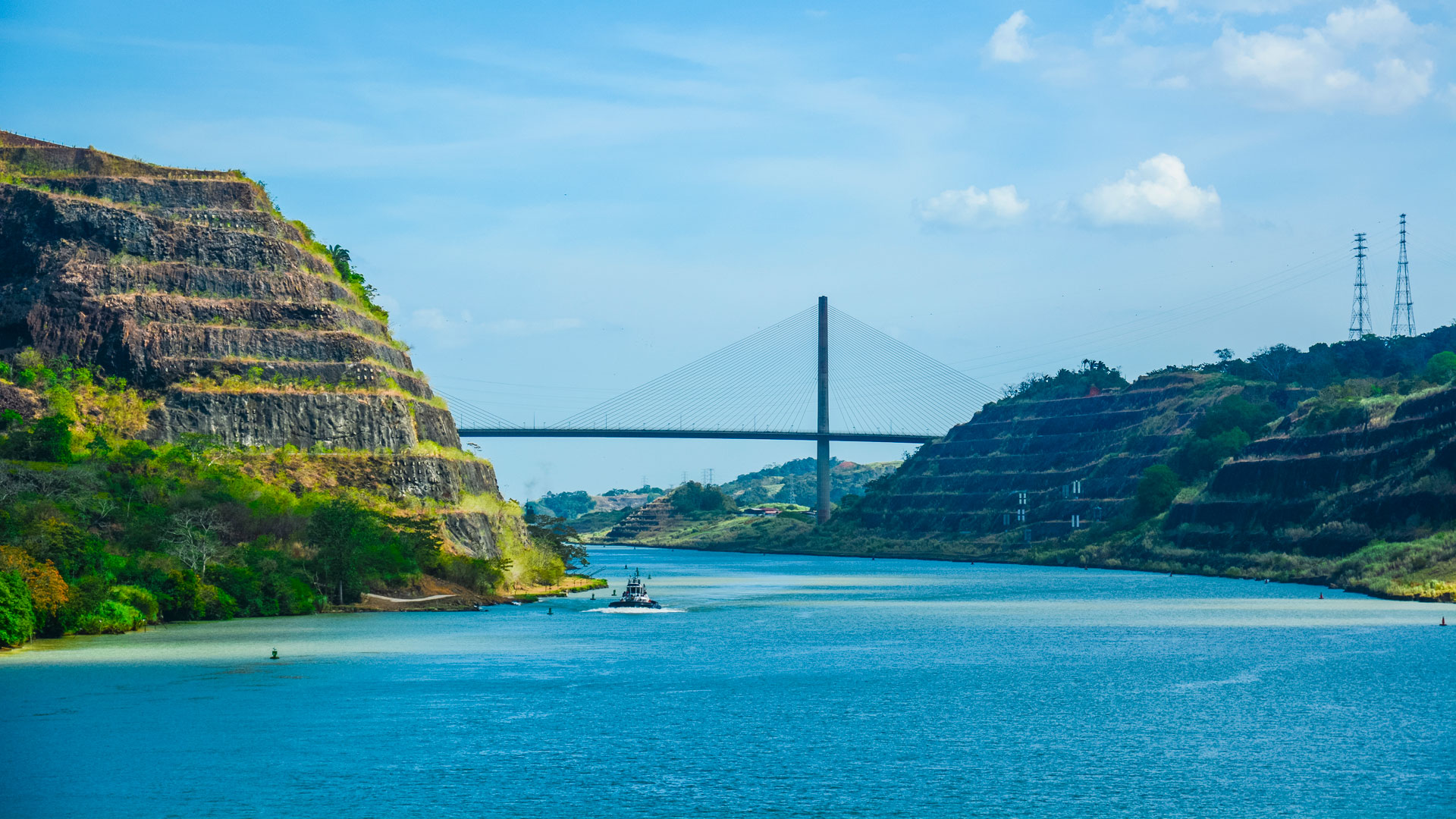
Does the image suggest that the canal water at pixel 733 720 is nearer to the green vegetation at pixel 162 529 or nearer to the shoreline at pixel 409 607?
the shoreline at pixel 409 607

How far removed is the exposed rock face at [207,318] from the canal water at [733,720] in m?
25.0

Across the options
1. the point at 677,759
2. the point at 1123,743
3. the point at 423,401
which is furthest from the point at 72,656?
the point at 423,401

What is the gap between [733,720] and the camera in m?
58.9

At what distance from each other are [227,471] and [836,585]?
72450 millimetres

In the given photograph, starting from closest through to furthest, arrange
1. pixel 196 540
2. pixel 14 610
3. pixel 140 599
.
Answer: pixel 14 610 → pixel 140 599 → pixel 196 540

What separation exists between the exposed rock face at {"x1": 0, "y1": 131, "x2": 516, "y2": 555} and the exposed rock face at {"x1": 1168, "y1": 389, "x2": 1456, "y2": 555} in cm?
8195

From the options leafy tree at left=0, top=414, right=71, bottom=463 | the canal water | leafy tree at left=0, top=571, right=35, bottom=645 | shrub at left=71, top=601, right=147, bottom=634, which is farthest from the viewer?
leafy tree at left=0, top=414, right=71, bottom=463

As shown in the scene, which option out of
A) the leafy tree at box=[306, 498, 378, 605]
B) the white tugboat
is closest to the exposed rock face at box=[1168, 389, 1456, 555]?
the white tugboat

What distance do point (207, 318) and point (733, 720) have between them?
79869mm

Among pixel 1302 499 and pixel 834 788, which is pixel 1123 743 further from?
pixel 1302 499

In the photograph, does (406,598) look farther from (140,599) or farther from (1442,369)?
(1442,369)

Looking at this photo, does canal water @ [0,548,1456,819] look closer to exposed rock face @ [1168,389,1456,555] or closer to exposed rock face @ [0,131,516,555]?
exposed rock face @ [0,131,516,555]

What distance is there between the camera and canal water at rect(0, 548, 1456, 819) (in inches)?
1751

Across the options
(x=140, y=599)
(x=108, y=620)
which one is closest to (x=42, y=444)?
(x=140, y=599)
